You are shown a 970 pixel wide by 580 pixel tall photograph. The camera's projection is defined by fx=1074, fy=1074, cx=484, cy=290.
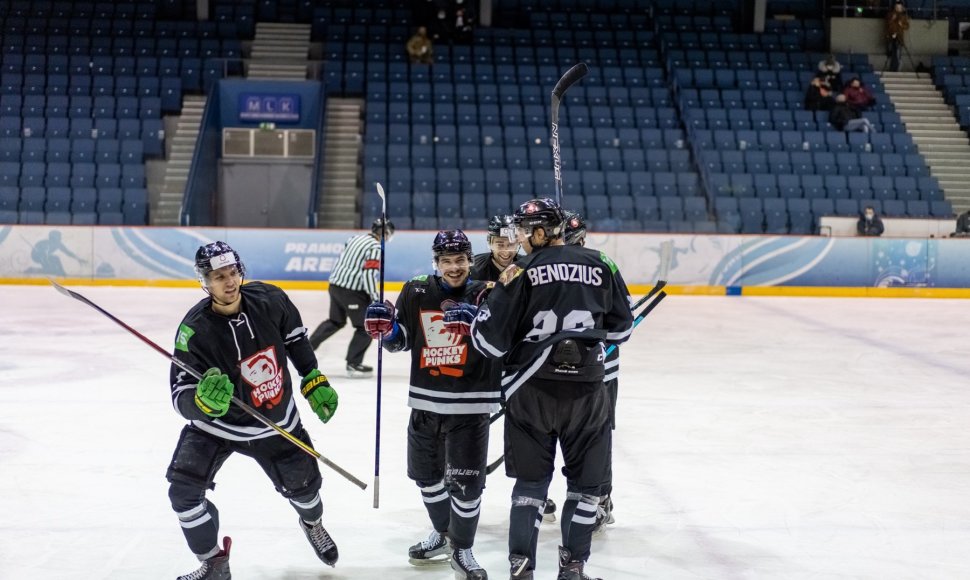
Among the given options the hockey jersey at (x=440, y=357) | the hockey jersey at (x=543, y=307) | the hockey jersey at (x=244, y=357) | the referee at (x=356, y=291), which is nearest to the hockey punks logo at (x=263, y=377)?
the hockey jersey at (x=244, y=357)

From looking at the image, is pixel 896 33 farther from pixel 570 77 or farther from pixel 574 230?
pixel 574 230

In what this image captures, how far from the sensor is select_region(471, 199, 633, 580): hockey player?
3.59m

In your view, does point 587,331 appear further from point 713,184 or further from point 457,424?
point 713,184

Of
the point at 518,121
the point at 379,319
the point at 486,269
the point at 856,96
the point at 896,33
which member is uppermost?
the point at 896,33

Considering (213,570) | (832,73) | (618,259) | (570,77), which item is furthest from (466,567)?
(832,73)

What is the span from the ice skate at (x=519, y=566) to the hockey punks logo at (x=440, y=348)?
69cm

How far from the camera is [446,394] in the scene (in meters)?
3.90

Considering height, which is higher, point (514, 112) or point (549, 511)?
point (514, 112)

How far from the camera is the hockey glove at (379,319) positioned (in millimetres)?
3818

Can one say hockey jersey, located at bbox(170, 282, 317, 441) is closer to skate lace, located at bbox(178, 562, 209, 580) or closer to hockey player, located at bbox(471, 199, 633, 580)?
skate lace, located at bbox(178, 562, 209, 580)

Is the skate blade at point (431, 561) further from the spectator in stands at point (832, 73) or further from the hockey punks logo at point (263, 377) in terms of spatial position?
the spectator in stands at point (832, 73)

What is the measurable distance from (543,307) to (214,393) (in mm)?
1105

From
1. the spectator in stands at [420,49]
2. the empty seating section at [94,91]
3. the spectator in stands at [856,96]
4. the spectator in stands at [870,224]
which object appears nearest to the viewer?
the spectator in stands at [870,224]

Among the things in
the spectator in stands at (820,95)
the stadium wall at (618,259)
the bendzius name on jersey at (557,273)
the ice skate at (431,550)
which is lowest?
the ice skate at (431,550)
